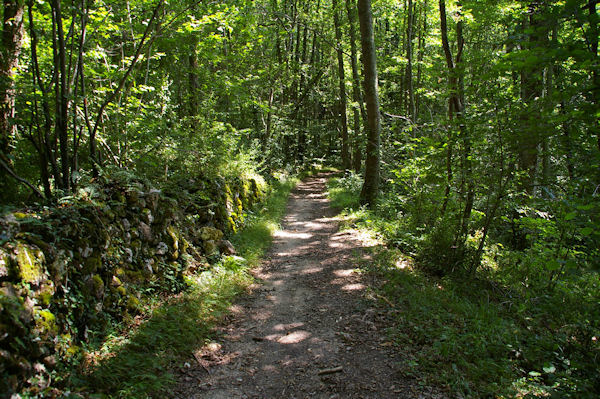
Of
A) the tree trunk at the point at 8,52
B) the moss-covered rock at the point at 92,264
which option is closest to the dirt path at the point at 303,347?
the moss-covered rock at the point at 92,264

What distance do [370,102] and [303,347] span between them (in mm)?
8630

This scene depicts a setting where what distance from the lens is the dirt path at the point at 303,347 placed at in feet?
11.8

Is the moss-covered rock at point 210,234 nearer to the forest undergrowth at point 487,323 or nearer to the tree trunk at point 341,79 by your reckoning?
the forest undergrowth at point 487,323

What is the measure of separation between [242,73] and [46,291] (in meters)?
13.9

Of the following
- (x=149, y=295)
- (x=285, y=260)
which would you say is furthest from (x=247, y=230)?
(x=149, y=295)

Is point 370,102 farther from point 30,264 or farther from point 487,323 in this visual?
point 30,264

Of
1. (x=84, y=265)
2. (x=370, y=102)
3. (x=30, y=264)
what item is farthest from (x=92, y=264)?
(x=370, y=102)

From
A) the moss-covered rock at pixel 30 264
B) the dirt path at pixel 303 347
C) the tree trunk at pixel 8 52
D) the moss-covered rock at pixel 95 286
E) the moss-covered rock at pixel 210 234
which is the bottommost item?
the dirt path at pixel 303 347

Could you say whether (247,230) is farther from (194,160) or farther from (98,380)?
(98,380)

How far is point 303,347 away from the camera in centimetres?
440

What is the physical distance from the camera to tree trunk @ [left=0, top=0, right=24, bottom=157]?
171 inches

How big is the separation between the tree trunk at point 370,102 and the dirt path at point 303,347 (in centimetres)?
439

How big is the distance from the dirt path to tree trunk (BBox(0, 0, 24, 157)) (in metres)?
3.88

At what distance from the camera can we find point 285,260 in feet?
25.5
